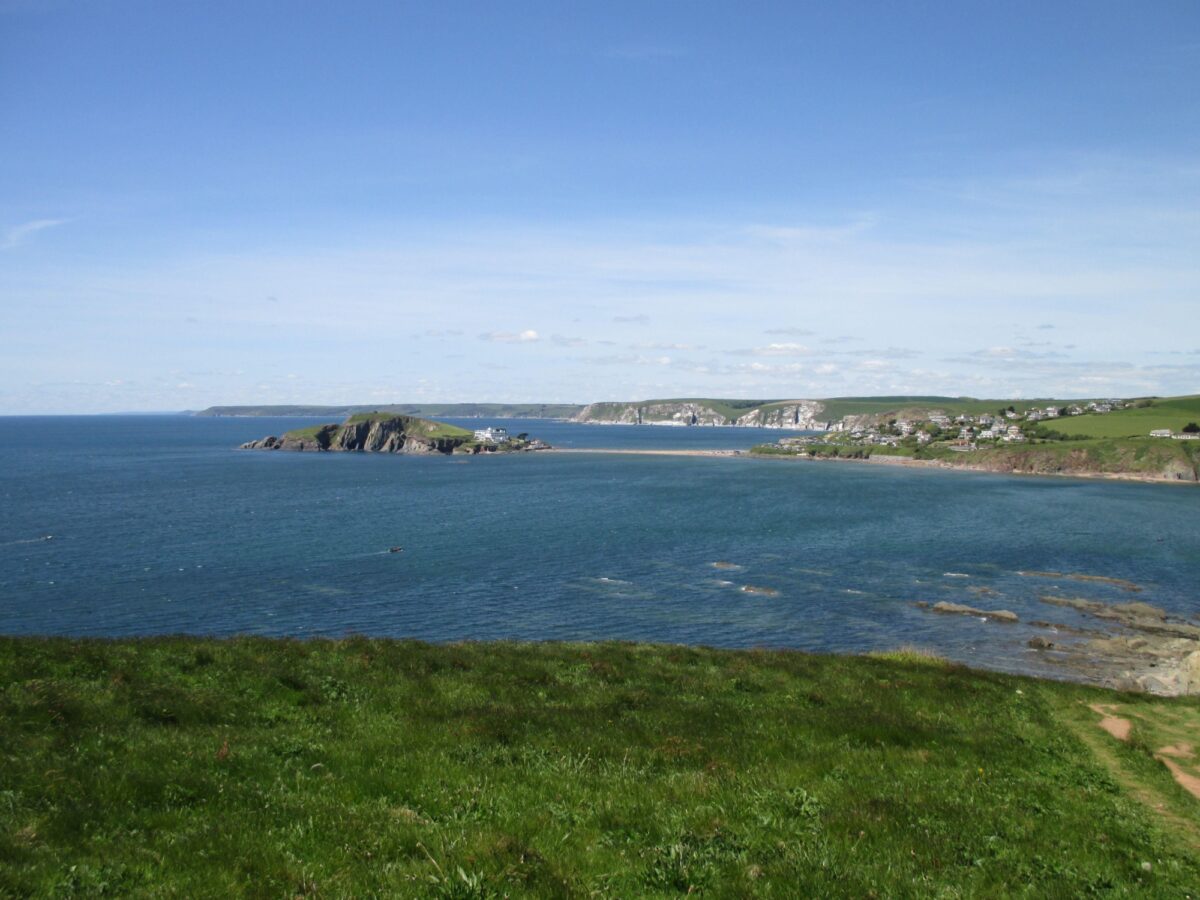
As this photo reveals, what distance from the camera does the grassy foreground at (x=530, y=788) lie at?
1042 cm

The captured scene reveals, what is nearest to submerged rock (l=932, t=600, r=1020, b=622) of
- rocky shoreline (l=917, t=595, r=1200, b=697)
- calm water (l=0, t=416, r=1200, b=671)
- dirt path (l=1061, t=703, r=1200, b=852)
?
rocky shoreline (l=917, t=595, r=1200, b=697)

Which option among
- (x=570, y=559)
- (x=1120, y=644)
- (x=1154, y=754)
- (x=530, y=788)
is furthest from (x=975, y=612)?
(x=530, y=788)

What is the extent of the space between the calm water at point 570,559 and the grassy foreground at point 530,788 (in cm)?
3377

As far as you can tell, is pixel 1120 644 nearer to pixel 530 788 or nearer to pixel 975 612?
pixel 975 612

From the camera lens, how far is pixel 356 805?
42.2ft

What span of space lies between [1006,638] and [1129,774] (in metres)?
44.5

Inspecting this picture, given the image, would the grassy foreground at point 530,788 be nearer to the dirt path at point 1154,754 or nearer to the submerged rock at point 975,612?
the dirt path at point 1154,754

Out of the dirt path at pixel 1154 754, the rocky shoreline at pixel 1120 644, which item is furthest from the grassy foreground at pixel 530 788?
the rocky shoreline at pixel 1120 644

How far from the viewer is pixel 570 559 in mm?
88812

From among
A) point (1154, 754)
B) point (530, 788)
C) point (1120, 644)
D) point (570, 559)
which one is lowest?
point (1120, 644)

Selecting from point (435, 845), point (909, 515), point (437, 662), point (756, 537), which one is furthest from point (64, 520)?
point (909, 515)

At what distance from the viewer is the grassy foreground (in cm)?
1042

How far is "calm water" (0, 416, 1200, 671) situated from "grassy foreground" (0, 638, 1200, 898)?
33.8 m

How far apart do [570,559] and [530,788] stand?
7491 cm
